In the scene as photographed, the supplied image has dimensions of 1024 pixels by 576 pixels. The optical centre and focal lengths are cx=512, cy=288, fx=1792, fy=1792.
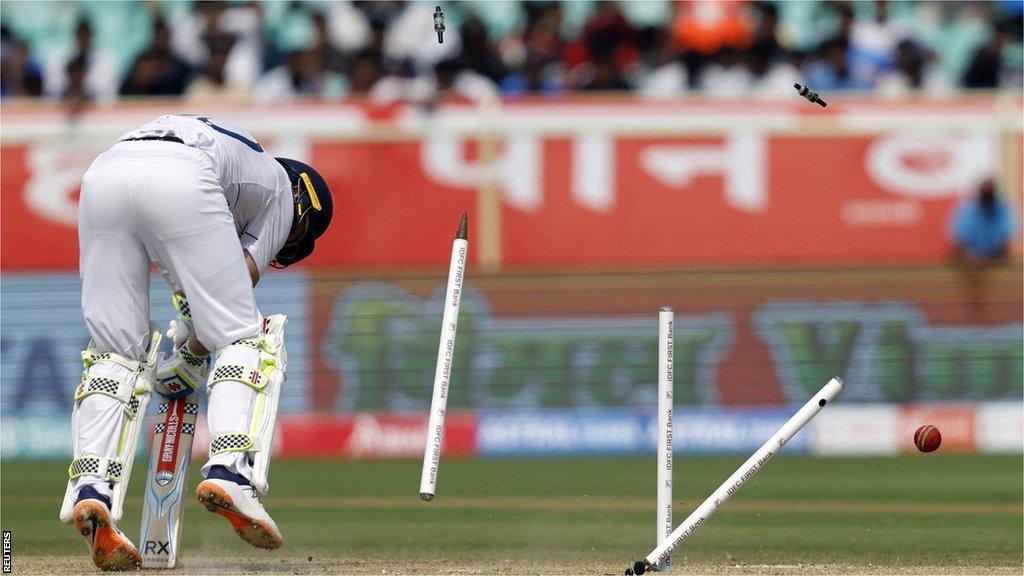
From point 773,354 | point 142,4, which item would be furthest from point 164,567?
point 142,4

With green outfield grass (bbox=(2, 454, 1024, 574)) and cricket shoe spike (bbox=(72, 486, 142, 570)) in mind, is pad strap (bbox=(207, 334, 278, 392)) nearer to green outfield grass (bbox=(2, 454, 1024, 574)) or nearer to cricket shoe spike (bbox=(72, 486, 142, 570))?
cricket shoe spike (bbox=(72, 486, 142, 570))

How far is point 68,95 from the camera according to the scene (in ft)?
51.9

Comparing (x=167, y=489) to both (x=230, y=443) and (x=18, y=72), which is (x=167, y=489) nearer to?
(x=230, y=443)

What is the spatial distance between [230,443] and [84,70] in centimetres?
1059

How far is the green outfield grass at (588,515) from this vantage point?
786cm

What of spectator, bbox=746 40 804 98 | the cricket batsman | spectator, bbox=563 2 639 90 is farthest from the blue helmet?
spectator, bbox=746 40 804 98

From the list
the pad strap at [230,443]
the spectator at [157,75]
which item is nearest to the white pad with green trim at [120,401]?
the pad strap at [230,443]

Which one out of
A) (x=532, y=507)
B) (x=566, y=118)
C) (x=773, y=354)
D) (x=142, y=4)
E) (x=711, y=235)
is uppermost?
(x=142, y=4)

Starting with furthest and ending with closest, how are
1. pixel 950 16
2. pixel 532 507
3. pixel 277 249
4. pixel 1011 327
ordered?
pixel 950 16 → pixel 1011 327 → pixel 532 507 → pixel 277 249

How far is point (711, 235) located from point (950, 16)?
12.1 ft

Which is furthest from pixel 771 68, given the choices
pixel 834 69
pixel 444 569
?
pixel 444 569

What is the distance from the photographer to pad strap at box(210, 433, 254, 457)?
6.57 metres

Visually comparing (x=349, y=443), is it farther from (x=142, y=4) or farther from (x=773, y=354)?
(x=142, y=4)

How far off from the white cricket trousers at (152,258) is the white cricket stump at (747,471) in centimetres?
153
